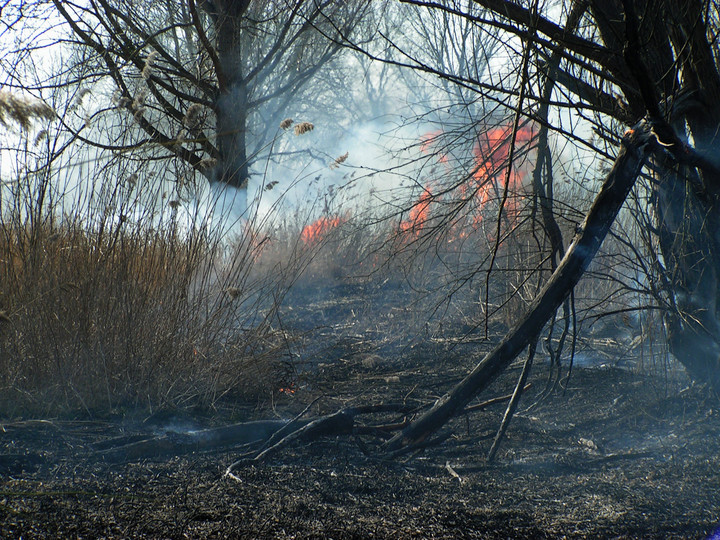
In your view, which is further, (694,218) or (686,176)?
(694,218)

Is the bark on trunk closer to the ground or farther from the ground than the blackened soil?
farther from the ground

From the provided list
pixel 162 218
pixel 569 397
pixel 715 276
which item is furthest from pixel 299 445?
pixel 715 276

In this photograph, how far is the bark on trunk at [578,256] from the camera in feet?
6.70

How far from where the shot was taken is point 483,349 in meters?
4.56

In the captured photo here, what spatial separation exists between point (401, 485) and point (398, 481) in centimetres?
4

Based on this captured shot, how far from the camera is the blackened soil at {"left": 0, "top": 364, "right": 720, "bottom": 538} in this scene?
1625 millimetres

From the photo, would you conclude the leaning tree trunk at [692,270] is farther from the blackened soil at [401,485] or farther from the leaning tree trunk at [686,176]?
the blackened soil at [401,485]

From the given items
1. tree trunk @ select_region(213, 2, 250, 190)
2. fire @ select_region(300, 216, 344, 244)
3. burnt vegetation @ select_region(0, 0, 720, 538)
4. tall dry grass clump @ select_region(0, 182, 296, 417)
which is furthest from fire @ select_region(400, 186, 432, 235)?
tree trunk @ select_region(213, 2, 250, 190)

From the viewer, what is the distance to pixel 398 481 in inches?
79.6

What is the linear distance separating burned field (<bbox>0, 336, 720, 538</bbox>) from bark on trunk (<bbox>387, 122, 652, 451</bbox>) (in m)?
0.36

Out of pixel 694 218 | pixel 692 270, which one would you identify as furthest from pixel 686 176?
pixel 692 270

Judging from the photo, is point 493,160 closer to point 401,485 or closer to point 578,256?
point 578,256

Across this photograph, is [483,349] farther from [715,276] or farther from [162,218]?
[162,218]

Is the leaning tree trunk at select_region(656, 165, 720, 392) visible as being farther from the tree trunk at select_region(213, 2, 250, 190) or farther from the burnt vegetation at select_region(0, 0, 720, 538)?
the tree trunk at select_region(213, 2, 250, 190)
